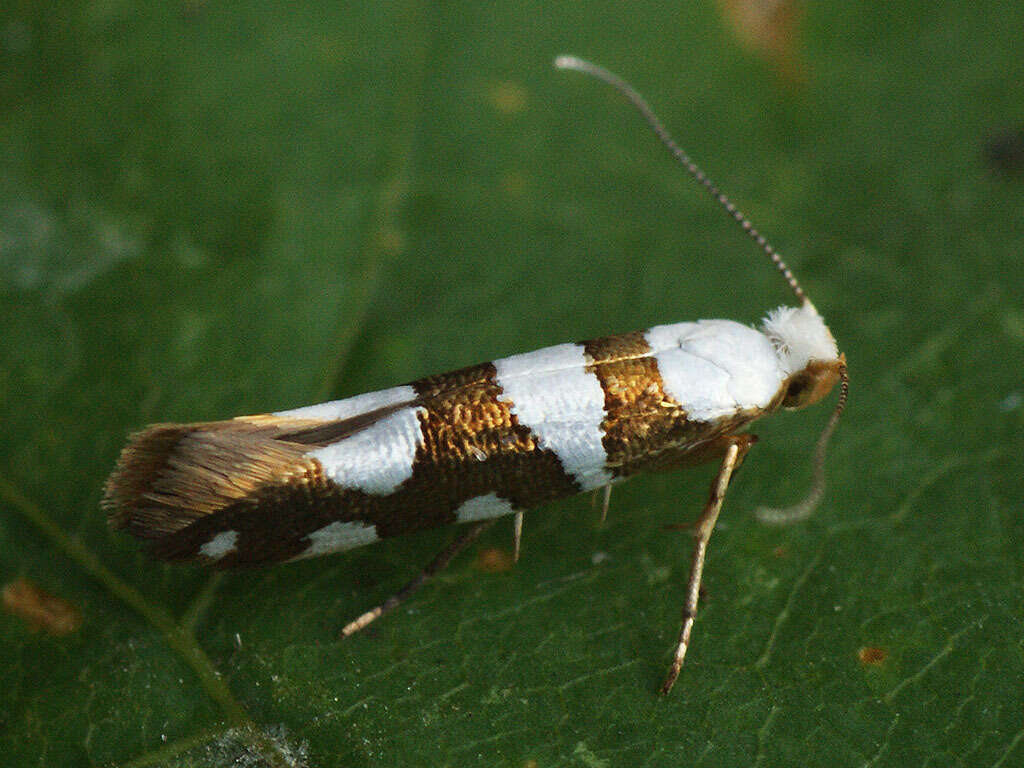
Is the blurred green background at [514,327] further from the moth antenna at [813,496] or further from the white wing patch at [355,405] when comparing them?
the white wing patch at [355,405]

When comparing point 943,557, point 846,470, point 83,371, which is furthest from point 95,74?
point 943,557

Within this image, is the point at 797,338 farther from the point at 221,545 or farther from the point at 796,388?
the point at 221,545

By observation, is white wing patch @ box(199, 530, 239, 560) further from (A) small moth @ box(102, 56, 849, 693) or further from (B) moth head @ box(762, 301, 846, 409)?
(B) moth head @ box(762, 301, 846, 409)

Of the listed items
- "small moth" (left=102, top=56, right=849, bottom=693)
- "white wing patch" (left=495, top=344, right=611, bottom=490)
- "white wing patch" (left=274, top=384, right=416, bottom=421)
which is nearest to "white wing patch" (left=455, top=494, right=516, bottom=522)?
"small moth" (left=102, top=56, right=849, bottom=693)

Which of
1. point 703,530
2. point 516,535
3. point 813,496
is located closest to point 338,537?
point 516,535

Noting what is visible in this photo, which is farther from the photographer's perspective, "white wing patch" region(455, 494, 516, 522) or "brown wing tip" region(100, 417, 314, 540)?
"white wing patch" region(455, 494, 516, 522)

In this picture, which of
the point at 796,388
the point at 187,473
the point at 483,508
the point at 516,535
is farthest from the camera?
the point at 796,388
